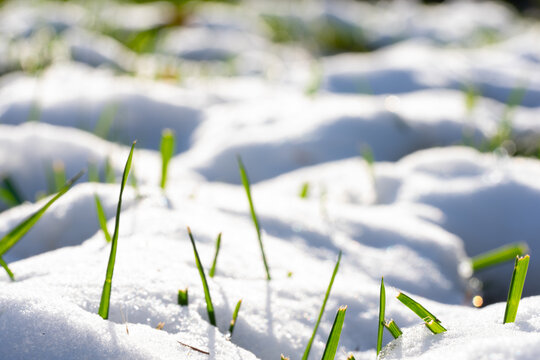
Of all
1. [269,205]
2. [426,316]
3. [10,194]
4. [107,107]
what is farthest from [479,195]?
[107,107]

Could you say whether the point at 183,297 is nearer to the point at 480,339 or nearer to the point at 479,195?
the point at 480,339

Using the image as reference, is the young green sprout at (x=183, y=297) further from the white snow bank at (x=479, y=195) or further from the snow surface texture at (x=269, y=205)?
the white snow bank at (x=479, y=195)

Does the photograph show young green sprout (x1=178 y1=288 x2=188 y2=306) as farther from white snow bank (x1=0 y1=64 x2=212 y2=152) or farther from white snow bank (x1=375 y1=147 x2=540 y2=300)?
white snow bank (x1=0 y1=64 x2=212 y2=152)

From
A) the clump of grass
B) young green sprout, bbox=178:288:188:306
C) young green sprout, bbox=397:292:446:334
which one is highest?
young green sprout, bbox=397:292:446:334

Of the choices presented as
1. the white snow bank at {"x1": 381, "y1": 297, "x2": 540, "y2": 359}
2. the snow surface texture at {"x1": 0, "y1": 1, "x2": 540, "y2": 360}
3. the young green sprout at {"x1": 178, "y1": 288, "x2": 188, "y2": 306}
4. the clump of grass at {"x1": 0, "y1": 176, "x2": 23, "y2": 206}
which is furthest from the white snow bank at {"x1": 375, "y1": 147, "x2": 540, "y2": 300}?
the clump of grass at {"x1": 0, "y1": 176, "x2": 23, "y2": 206}

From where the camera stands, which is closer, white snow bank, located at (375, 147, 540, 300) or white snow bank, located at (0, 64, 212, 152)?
white snow bank, located at (375, 147, 540, 300)

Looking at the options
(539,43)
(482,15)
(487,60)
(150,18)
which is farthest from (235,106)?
(482,15)

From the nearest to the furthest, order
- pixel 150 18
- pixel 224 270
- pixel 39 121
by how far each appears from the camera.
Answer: pixel 224 270 → pixel 39 121 → pixel 150 18

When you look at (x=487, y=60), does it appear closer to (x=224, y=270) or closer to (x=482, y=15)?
(x=224, y=270)
